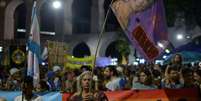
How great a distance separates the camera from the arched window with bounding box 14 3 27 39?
1777 inches

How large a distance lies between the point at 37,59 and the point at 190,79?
9.61 feet

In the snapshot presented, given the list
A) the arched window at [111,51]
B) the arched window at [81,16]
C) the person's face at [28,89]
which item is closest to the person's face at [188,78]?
the person's face at [28,89]

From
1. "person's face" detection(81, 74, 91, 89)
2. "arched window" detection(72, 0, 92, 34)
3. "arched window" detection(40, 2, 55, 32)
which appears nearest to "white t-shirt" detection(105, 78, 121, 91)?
"person's face" detection(81, 74, 91, 89)

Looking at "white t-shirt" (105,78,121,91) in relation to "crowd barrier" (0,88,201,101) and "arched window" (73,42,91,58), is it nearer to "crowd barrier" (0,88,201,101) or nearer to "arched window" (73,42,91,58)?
"crowd barrier" (0,88,201,101)

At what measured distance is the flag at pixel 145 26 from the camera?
325 inches

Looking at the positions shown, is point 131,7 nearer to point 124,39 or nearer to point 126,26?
point 126,26

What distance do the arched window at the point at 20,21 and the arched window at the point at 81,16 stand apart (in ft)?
14.6

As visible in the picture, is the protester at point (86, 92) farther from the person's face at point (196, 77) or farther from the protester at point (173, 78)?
the person's face at point (196, 77)

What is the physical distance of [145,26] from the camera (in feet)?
27.9

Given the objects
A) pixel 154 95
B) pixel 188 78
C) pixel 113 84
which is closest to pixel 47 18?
pixel 113 84

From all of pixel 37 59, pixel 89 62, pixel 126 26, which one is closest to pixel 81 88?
pixel 126 26

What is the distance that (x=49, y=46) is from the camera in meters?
18.3

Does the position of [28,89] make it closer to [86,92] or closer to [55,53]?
[86,92]

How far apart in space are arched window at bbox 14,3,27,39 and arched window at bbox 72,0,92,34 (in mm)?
4459
